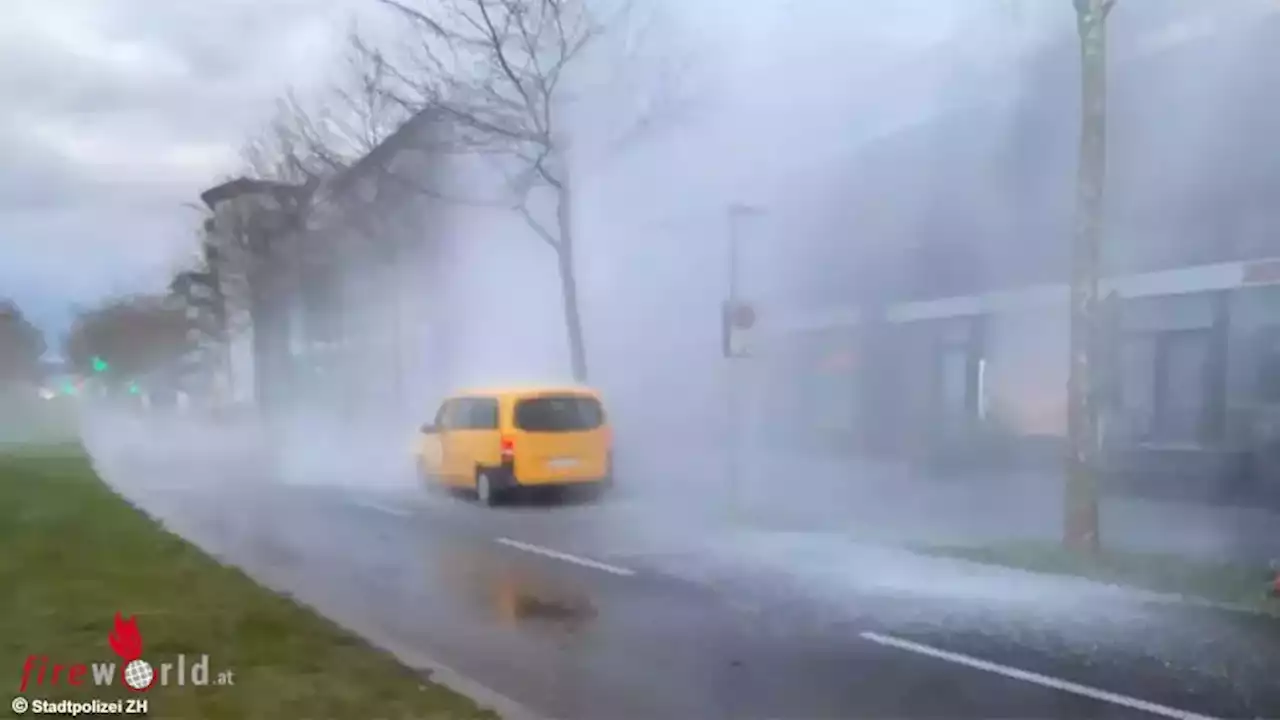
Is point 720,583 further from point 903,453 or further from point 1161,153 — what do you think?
point 903,453

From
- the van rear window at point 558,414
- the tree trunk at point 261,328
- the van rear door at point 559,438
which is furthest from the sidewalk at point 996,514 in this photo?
the tree trunk at point 261,328

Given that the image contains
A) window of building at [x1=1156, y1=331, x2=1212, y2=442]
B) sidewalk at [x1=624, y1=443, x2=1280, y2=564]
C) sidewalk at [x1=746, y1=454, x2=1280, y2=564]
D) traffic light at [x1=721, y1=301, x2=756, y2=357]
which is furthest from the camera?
window of building at [x1=1156, y1=331, x2=1212, y2=442]

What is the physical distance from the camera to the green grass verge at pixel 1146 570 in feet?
18.9

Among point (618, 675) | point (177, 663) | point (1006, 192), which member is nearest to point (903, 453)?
point (1006, 192)

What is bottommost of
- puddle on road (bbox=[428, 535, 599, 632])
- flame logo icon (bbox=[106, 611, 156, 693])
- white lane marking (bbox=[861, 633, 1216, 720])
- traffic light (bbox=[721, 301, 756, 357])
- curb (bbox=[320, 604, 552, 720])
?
puddle on road (bbox=[428, 535, 599, 632])

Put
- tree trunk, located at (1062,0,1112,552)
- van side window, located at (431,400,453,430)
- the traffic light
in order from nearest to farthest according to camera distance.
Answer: tree trunk, located at (1062,0,1112,552)
the traffic light
van side window, located at (431,400,453,430)

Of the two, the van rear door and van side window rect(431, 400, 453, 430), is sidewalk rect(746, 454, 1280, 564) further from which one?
van side window rect(431, 400, 453, 430)

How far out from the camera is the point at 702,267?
15.5 m

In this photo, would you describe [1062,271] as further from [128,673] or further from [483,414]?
[128,673]

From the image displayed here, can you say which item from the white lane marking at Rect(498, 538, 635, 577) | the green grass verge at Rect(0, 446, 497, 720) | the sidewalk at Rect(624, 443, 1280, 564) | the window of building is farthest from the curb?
the window of building

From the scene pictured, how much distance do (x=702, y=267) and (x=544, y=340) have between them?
4.42 meters

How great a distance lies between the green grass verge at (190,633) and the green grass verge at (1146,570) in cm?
359

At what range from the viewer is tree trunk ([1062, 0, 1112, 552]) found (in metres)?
6.67

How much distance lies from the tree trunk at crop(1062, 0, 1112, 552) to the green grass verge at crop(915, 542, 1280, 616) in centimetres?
18
